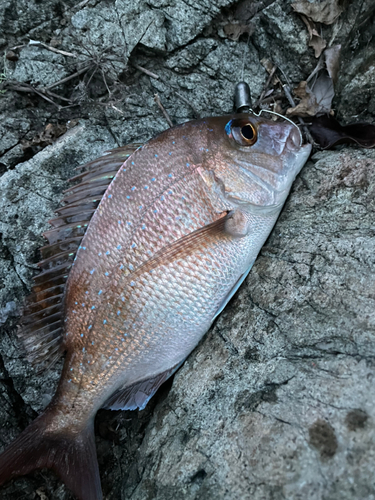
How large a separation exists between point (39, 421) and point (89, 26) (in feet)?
8.28

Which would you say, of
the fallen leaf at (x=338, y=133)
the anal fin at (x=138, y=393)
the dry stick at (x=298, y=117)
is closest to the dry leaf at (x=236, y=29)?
the dry stick at (x=298, y=117)

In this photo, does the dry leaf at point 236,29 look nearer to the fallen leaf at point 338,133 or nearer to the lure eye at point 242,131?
the fallen leaf at point 338,133

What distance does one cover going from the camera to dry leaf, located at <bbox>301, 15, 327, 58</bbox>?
7.34ft

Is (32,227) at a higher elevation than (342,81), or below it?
higher

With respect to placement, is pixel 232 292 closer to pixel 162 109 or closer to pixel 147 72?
pixel 162 109

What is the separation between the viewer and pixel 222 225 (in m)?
1.77

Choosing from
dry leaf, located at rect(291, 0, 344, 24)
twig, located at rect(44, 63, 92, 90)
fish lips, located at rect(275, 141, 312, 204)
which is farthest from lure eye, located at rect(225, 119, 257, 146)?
twig, located at rect(44, 63, 92, 90)

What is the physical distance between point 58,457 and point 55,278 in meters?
0.89

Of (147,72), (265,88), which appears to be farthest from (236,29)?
(147,72)

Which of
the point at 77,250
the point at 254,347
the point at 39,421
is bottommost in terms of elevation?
the point at 254,347

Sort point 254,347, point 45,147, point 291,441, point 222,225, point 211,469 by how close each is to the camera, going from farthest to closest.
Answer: point 45,147 → point 222,225 → point 254,347 → point 211,469 → point 291,441

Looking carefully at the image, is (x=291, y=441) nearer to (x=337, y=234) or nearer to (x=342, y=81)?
(x=337, y=234)

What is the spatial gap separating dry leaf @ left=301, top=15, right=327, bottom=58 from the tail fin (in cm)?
275

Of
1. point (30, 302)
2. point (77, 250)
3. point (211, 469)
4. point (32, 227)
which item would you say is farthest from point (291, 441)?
point (32, 227)
